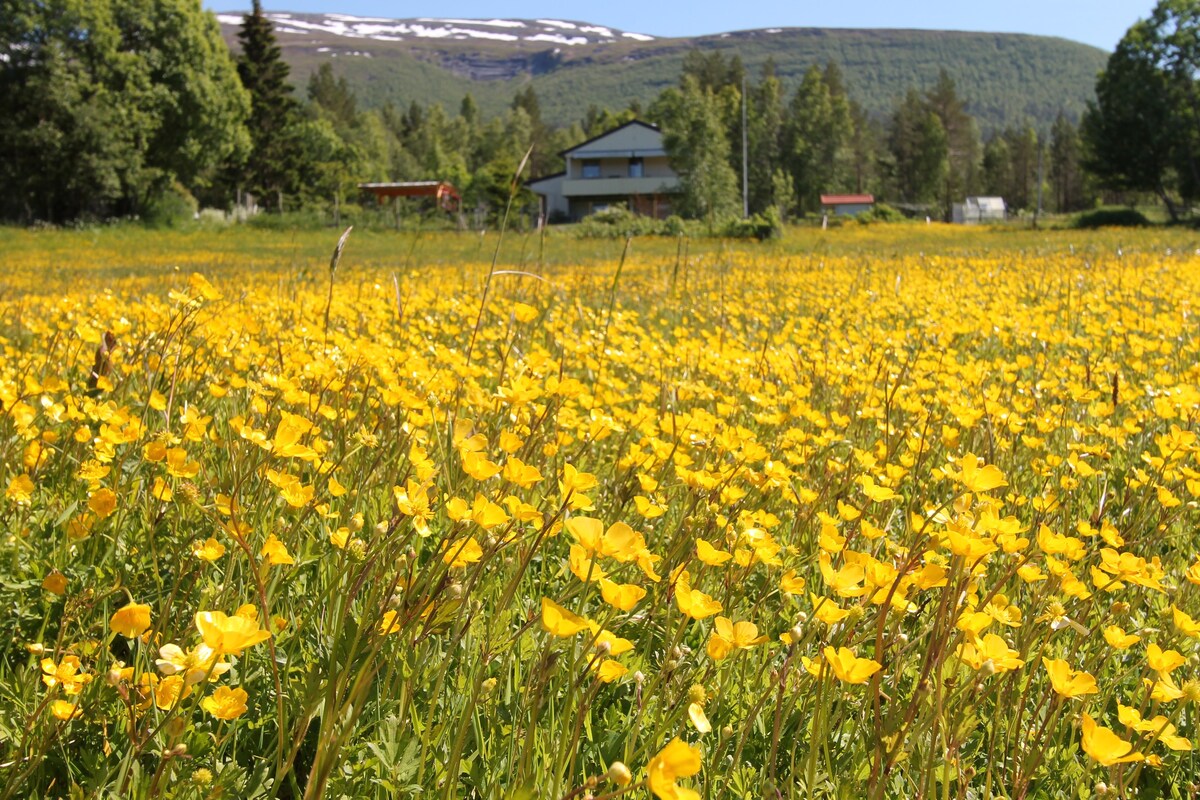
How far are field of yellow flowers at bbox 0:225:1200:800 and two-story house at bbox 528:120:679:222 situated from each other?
5659 cm

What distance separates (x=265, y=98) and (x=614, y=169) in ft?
77.4

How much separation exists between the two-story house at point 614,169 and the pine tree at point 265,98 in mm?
17749

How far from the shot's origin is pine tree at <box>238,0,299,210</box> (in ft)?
151

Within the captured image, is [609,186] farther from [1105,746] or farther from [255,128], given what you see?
[1105,746]

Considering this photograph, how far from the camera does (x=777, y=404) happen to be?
9.71ft

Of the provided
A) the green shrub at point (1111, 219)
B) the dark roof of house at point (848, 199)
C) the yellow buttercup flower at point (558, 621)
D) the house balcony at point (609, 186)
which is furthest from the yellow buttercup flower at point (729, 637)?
the dark roof of house at point (848, 199)

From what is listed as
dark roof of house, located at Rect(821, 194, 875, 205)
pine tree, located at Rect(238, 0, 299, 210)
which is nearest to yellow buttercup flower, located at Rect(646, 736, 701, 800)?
pine tree, located at Rect(238, 0, 299, 210)

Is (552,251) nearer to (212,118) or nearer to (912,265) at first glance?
(912,265)

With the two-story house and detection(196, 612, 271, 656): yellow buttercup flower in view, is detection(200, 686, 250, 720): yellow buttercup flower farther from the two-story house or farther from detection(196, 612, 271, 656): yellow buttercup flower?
the two-story house

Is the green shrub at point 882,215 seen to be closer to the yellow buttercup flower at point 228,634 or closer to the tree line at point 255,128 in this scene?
the tree line at point 255,128

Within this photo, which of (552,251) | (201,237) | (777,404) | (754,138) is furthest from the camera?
(754,138)

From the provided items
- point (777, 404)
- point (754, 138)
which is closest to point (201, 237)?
point (777, 404)

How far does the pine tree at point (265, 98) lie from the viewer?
45.9 metres

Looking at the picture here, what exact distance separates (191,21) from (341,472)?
36.9m
